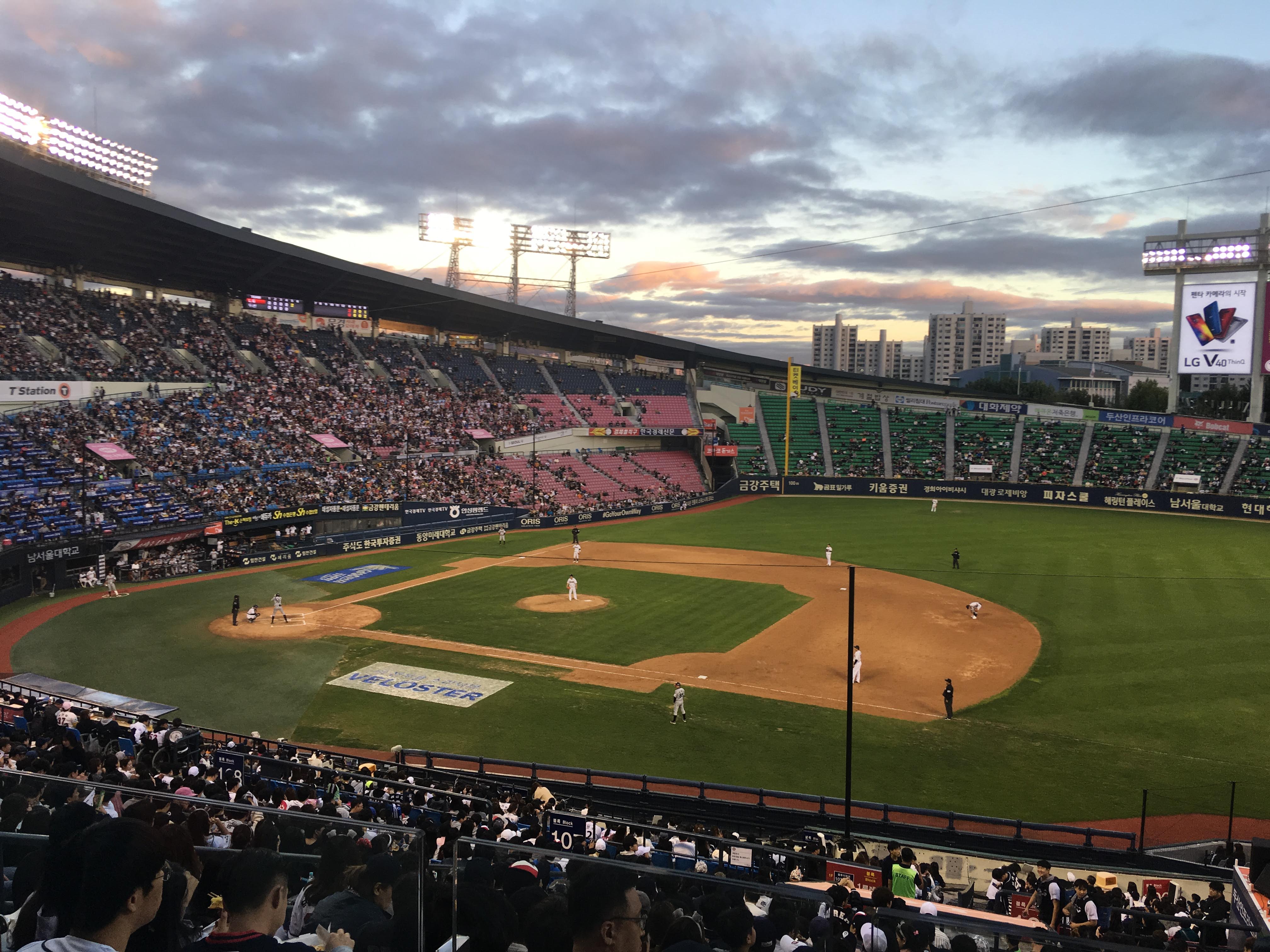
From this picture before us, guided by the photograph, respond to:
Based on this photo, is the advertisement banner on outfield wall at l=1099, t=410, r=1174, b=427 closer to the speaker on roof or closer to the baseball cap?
the speaker on roof

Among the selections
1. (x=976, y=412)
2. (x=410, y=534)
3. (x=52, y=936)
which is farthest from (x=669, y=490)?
(x=52, y=936)

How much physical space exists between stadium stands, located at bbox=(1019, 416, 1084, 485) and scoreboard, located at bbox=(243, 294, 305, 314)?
59.4 meters

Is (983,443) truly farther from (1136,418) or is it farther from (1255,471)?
(1255,471)

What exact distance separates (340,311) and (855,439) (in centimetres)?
4641

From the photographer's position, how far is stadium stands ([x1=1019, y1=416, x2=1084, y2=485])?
214ft

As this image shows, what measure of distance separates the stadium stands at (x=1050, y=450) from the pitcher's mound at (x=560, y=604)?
44.6 m

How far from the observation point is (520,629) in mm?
30297

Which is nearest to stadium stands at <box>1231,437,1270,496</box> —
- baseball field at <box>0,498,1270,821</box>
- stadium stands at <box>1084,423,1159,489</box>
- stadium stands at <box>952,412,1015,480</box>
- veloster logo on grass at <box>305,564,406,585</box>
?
stadium stands at <box>1084,423,1159,489</box>

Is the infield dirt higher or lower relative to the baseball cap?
lower

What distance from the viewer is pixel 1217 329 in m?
60.8

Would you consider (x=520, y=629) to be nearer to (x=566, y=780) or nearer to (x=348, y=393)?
(x=566, y=780)

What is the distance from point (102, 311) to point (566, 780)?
50.3m

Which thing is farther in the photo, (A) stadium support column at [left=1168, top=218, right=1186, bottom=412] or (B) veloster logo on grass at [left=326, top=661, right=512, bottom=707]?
(A) stadium support column at [left=1168, top=218, right=1186, bottom=412]

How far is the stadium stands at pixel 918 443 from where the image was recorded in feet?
229
